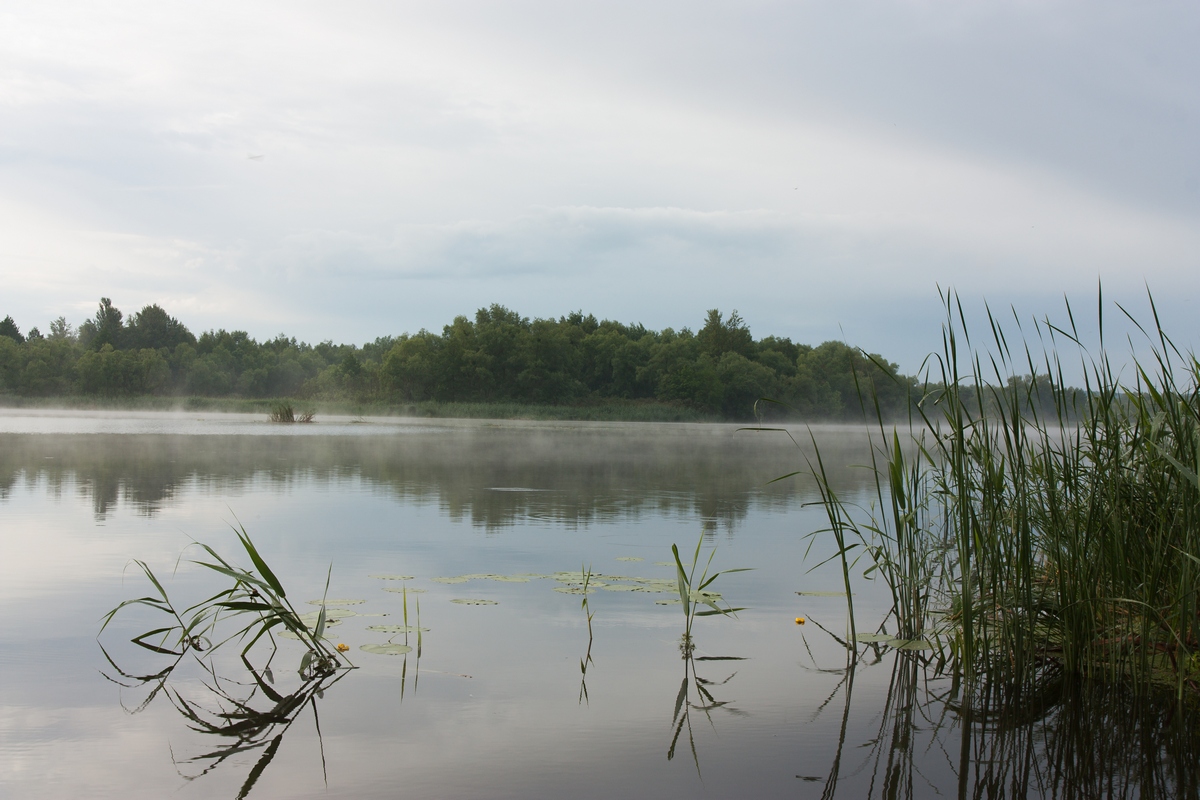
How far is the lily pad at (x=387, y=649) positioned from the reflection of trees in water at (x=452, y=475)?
3839 mm

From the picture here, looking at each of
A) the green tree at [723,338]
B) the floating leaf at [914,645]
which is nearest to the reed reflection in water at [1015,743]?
the floating leaf at [914,645]

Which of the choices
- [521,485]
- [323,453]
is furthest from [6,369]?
[521,485]

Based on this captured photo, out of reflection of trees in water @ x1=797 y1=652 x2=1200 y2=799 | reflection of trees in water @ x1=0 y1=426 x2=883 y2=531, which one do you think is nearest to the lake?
reflection of trees in water @ x1=797 y1=652 x2=1200 y2=799

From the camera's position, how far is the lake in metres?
2.78

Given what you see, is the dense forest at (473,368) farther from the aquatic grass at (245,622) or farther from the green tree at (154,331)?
the aquatic grass at (245,622)

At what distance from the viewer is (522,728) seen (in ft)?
10.3

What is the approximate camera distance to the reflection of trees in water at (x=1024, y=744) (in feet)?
9.21

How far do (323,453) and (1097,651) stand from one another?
14943mm

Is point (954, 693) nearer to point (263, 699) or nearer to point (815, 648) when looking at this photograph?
point (815, 648)

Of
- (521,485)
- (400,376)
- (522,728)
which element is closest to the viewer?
(522,728)

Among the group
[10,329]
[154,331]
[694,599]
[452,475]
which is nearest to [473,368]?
[154,331]

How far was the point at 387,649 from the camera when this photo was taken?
3.92 metres

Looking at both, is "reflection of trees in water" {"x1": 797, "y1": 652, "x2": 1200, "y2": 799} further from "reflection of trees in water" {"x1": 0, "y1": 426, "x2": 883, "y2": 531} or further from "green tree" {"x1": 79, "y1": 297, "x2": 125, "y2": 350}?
"green tree" {"x1": 79, "y1": 297, "x2": 125, "y2": 350}

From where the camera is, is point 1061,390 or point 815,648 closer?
A: point 1061,390
